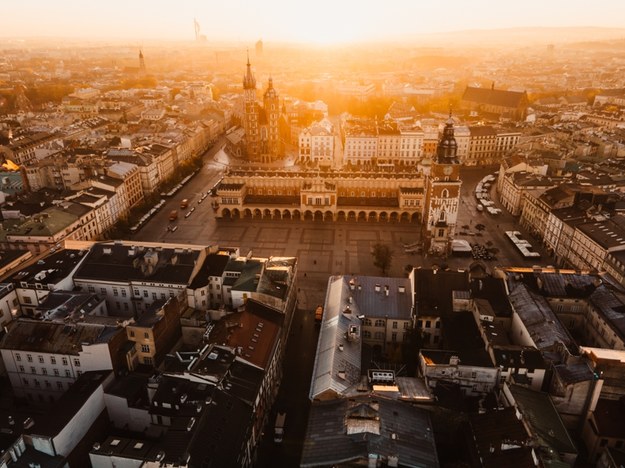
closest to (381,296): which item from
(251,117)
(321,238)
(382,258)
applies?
(382,258)

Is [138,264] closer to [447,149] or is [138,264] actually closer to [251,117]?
[447,149]

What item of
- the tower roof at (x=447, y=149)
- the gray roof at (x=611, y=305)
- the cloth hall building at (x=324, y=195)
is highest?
the tower roof at (x=447, y=149)

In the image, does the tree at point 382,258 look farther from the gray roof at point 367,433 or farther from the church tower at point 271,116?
the church tower at point 271,116

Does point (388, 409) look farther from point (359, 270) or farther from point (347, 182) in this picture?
point (347, 182)

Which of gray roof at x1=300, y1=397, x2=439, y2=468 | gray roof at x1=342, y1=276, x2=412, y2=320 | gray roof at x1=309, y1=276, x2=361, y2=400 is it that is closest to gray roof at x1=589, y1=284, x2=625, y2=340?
gray roof at x1=342, y1=276, x2=412, y2=320

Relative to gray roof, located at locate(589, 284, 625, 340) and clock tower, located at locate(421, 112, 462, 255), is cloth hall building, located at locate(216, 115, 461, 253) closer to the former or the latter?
clock tower, located at locate(421, 112, 462, 255)

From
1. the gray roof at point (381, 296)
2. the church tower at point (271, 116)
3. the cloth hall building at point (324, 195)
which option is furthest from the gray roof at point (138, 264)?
the church tower at point (271, 116)
